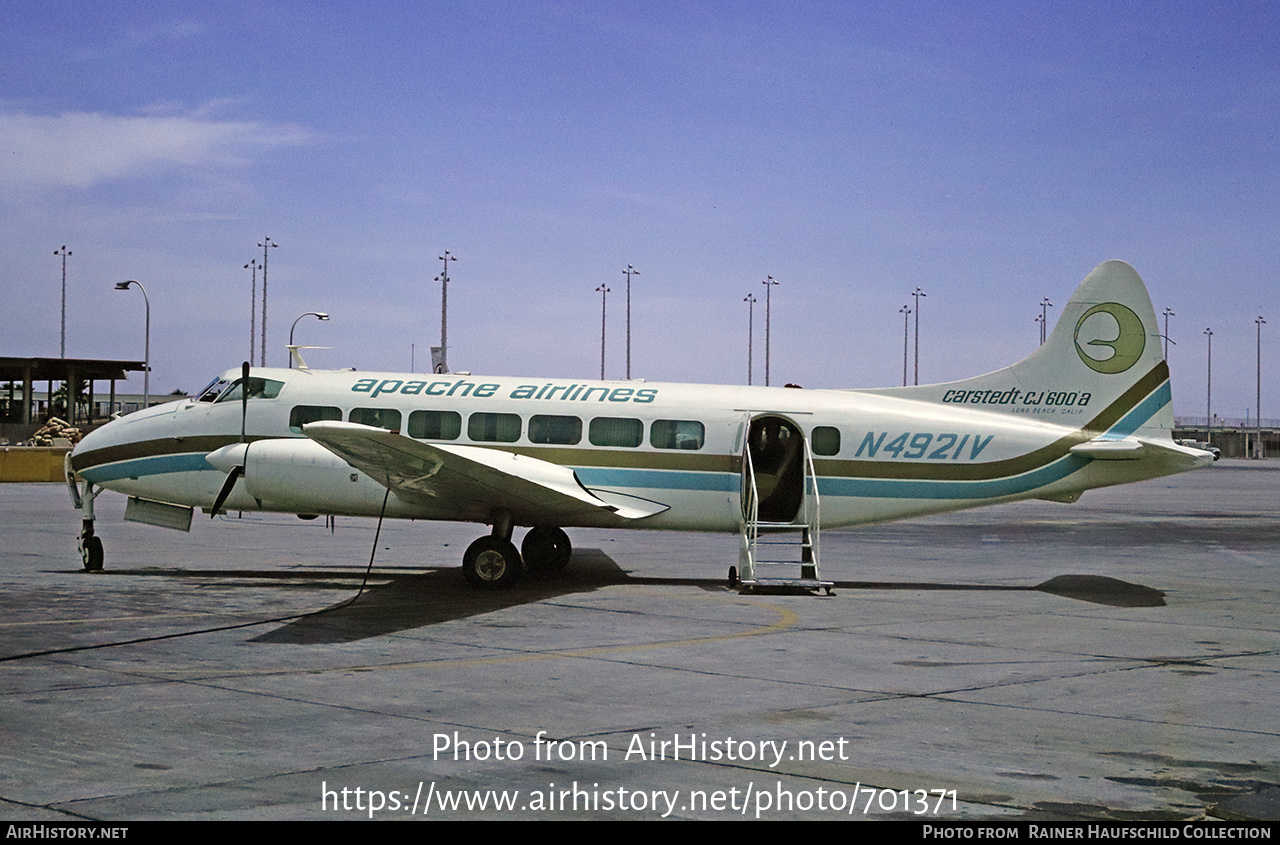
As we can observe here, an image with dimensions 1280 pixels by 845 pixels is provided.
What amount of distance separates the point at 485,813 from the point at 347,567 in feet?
52.2

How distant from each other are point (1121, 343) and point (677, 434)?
27.1ft

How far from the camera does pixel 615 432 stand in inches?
840

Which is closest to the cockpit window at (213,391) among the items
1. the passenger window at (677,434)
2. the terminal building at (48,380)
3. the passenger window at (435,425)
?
the passenger window at (435,425)

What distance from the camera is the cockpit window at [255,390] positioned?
21.5 m

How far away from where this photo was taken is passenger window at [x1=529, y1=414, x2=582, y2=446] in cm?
2128

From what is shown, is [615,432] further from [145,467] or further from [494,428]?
[145,467]

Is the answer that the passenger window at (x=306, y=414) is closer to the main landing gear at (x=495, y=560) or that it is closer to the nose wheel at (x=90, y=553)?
the nose wheel at (x=90, y=553)

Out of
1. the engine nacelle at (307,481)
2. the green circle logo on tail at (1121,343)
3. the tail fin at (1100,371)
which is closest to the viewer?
the engine nacelle at (307,481)

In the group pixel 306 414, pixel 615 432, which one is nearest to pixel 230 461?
pixel 306 414

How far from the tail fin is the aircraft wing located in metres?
6.80

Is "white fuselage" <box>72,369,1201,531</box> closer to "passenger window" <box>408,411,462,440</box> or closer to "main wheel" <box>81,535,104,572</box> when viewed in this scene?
"passenger window" <box>408,411,462,440</box>

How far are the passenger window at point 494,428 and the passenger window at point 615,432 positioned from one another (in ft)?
4.37

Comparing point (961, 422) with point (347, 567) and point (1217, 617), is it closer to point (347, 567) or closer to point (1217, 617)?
point (1217, 617)

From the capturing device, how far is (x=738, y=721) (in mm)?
9844
